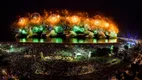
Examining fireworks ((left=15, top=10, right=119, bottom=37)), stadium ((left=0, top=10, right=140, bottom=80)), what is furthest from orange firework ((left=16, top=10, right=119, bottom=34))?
stadium ((left=0, top=10, right=140, bottom=80))

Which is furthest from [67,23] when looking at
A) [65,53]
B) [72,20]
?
[65,53]

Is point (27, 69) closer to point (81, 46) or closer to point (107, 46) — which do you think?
point (81, 46)

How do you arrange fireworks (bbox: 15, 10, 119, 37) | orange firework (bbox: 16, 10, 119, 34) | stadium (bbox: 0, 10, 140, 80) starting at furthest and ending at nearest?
1. orange firework (bbox: 16, 10, 119, 34)
2. fireworks (bbox: 15, 10, 119, 37)
3. stadium (bbox: 0, 10, 140, 80)

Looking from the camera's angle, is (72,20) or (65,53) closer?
(65,53)

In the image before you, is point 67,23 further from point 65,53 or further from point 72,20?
point 65,53

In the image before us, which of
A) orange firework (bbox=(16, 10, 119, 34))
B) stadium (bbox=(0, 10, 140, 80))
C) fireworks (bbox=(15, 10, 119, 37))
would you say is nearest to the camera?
stadium (bbox=(0, 10, 140, 80))

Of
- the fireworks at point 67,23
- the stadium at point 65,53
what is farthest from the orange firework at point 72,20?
the stadium at point 65,53

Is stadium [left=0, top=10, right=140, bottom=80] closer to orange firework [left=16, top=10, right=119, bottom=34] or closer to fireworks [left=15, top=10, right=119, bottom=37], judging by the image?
fireworks [left=15, top=10, right=119, bottom=37]

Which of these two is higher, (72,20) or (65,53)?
(72,20)
